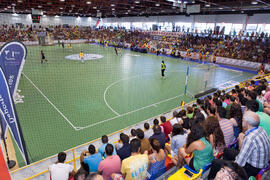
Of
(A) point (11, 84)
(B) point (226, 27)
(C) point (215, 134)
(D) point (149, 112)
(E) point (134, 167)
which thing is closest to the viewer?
(E) point (134, 167)

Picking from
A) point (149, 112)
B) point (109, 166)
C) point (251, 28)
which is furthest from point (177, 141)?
point (251, 28)

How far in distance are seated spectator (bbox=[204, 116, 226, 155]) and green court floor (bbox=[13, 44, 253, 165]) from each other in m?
5.30

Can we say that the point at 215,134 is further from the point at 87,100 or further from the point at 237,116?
the point at 87,100

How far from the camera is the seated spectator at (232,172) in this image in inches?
91.2

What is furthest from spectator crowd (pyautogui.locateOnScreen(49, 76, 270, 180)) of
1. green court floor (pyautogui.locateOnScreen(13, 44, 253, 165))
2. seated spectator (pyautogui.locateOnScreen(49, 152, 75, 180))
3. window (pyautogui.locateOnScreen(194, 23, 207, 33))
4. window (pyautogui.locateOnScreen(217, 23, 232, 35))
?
window (pyautogui.locateOnScreen(194, 23, 207, 33))

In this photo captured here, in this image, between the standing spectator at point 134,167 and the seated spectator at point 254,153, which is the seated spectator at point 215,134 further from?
the standing spectator at point 134,167

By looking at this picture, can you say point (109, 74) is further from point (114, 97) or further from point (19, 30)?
point (19, 30)

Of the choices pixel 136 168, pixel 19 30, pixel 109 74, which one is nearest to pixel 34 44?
pixel 19 30

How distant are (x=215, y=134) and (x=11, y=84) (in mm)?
6227

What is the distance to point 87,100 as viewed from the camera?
1169 cm

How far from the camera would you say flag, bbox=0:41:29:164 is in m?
5.03

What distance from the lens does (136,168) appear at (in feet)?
11.0

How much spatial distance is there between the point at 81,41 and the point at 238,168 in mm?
45092

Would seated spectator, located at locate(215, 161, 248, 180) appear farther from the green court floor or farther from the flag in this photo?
the green court floor
